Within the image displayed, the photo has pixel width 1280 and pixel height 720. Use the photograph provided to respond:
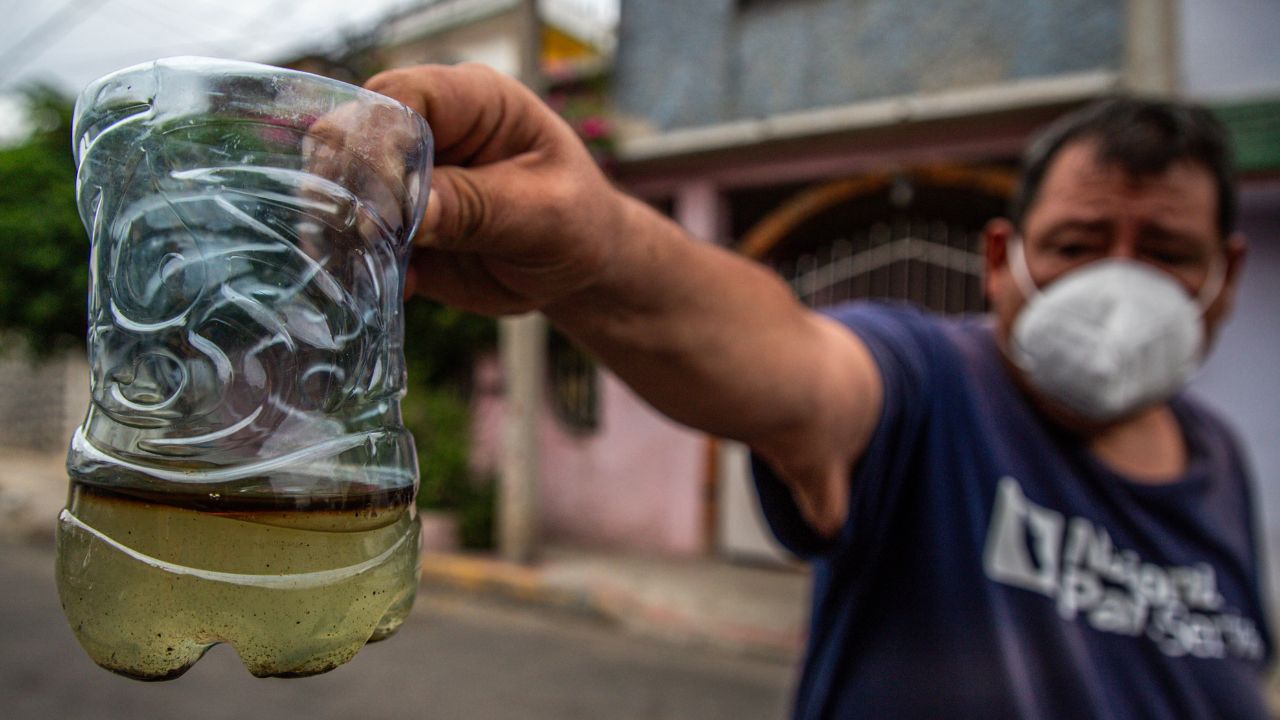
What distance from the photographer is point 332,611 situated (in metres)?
0.59

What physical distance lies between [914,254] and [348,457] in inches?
205

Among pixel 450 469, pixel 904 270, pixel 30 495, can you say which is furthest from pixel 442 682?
pixel 30 495

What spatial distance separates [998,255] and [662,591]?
424 centimetres

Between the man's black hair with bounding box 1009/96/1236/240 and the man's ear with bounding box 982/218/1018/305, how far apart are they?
0.20ft

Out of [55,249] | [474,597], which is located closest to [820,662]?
[474,597]

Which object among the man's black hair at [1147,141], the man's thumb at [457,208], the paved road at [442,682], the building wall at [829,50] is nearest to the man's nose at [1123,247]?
the man's black hair at [1147,141]

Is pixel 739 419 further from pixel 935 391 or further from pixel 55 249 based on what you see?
pixel 55 249

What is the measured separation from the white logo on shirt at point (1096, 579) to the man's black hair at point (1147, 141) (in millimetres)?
630

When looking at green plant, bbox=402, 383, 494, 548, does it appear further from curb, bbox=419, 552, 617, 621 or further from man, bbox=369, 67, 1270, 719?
→ man, bbox=369, 67, 1270, 719

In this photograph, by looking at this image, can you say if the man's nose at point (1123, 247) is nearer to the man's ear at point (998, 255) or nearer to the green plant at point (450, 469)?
the man's ear at point (998, 255)

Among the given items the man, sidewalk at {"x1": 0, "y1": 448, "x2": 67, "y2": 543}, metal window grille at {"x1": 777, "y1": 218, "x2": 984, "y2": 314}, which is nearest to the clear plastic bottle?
the man

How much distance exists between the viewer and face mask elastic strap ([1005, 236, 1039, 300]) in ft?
5.34

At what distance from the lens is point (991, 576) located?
1356 mm

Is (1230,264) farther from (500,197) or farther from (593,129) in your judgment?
(593,129)
